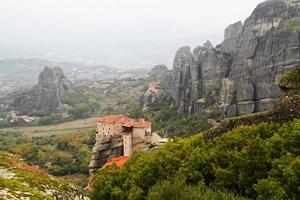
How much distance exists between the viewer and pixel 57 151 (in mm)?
81188

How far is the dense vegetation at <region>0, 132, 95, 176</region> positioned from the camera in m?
67.2

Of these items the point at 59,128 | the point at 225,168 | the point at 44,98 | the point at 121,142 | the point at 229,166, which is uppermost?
the point at 229,166

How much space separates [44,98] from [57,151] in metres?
71.0

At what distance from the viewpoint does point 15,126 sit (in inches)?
5133

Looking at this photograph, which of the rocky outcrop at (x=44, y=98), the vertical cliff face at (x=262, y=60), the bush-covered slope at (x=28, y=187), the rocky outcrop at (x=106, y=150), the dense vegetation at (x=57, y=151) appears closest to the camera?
the bush-covered slope at (x=28, y=187)

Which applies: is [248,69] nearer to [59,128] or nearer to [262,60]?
[262,60]

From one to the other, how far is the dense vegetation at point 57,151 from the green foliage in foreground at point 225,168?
3817cm

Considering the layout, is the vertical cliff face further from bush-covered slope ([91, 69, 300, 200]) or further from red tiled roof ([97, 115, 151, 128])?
bush-covered slope ([91, 69, 300, 200])

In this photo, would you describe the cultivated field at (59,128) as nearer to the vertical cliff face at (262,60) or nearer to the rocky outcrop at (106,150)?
the vertical cliff face at (262,60)

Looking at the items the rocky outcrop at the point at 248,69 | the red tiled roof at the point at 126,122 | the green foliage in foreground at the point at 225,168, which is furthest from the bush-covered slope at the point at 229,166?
the rocky outcrop at the point at 248,69

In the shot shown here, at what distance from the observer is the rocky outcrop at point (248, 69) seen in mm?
66812

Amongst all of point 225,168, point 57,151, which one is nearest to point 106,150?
point 225,168

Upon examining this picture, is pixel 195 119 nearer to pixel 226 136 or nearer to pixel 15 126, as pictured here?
pixel 226 136

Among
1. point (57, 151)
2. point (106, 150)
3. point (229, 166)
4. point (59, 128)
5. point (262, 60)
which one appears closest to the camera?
point (229, 166)
